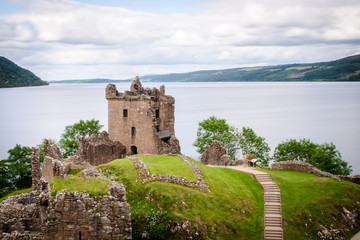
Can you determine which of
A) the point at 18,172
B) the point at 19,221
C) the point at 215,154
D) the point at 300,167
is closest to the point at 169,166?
the point at 19,221

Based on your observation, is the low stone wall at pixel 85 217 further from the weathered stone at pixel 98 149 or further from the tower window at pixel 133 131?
the tower window at pixel 133 131

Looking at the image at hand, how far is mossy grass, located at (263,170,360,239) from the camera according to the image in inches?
1013

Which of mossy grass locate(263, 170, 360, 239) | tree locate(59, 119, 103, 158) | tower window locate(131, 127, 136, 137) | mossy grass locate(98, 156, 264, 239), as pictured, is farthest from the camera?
tree locate(59, 119, 103, 158)

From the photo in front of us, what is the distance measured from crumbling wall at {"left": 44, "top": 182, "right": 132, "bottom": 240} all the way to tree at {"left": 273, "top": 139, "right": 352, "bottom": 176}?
38.0 metres

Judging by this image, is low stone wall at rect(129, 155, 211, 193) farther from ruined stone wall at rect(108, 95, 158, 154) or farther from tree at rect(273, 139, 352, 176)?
tree at rect(273, 139, 352, 176)

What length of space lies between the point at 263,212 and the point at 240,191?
268cm

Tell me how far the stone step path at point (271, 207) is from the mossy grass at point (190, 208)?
0.46m

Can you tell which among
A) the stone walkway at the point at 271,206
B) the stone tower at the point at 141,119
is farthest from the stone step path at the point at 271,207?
the stone tower at the point at 141,119

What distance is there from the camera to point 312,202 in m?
28.3

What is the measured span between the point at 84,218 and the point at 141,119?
29.1m

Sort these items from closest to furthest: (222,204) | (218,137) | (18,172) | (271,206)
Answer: (222,204), (271,206), (18,172), (218,137)

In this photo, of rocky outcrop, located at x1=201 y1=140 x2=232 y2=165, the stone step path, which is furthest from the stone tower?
the stone step path

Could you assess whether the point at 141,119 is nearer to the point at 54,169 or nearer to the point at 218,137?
the point at 218,137

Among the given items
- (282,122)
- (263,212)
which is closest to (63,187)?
(263,212)
